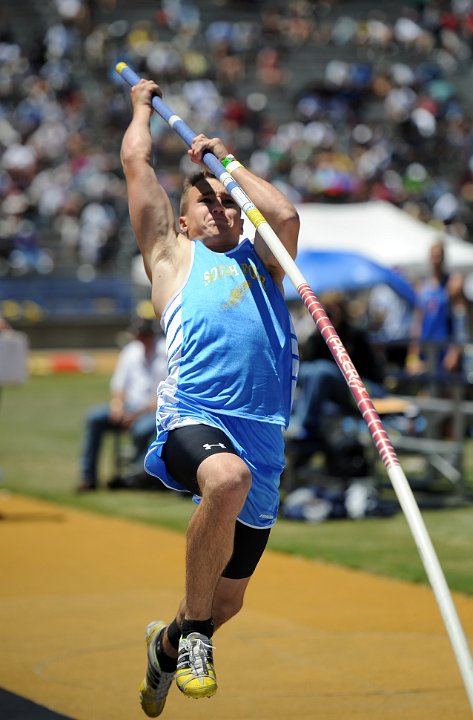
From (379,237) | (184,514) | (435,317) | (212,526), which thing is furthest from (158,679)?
(379,237)

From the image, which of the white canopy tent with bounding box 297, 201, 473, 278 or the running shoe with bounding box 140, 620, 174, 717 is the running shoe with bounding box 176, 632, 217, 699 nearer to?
the running shoe with bounding box 140, 620, 174, 717

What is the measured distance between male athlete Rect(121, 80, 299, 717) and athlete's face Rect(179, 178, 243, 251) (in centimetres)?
1

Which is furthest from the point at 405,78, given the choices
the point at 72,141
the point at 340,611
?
the point at 340,611

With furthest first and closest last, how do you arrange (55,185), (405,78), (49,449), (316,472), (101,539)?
(405,78), (55,185), (49,449), (316,472), (101,539)

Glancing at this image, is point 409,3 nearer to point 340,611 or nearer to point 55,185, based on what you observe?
point 55,185

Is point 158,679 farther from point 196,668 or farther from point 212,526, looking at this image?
point 212,526

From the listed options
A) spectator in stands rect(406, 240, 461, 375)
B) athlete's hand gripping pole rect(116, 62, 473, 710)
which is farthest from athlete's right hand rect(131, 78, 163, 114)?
spectator in stands rect(406, 240, 461, 375)

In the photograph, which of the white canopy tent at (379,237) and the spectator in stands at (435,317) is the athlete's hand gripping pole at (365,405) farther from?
the white canopy tent at (379,237)

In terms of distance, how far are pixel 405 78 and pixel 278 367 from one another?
31139 mm

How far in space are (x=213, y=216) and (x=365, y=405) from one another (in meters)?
1.29

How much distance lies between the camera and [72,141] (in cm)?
3097

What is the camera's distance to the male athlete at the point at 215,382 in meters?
4.85

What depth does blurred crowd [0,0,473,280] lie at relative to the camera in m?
29.9

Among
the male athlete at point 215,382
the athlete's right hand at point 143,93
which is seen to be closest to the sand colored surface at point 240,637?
the male athlete at point 215,382
